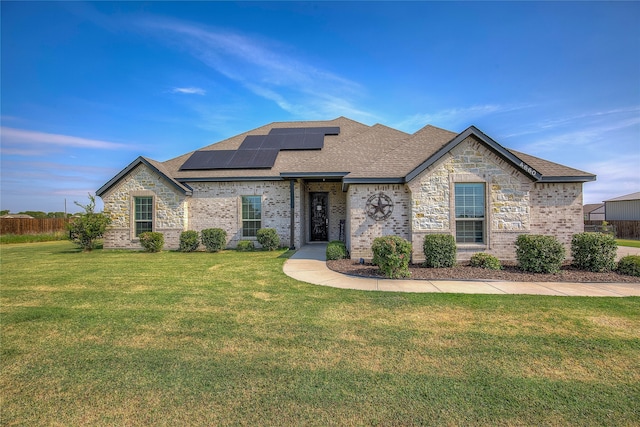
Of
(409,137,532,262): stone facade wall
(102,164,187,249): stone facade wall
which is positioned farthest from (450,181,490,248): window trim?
(102,164,187,249): stone facade wall

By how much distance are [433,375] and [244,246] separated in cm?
1127

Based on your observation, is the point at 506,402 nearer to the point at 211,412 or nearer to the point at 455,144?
the point at 211,412

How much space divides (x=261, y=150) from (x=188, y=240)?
20.3 ft

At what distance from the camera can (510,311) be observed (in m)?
5.25

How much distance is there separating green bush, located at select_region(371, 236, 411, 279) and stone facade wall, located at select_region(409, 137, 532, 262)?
6.95ft

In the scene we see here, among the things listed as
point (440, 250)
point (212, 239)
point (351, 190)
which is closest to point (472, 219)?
point (440, 250)

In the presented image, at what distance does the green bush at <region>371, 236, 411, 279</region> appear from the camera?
25.3 feet

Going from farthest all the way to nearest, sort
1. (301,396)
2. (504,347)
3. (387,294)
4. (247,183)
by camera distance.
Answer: (247,183) < (387,294) < (504,347) < (301,396)

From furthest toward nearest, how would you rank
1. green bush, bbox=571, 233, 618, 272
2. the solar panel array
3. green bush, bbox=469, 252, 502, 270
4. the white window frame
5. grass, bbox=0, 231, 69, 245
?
1. grass, bbox=0, 231, 69, 245
2. the solar panel array
3. the white window frame
4. green bush, bbox=469, 252, 502, 270
5. green bush, bbox=571, 233, 618, 272

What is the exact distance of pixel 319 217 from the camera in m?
16.2

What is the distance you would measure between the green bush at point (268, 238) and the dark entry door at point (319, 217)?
3276 mm

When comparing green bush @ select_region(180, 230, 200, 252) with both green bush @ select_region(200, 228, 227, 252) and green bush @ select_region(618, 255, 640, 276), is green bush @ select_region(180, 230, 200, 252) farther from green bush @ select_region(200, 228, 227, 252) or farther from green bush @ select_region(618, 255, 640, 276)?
green bush @ select_region(618, 255, 640, 276)

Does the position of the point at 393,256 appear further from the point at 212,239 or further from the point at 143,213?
the point at 143,213

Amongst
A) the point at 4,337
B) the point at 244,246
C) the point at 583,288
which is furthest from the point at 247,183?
the point at 583,288
